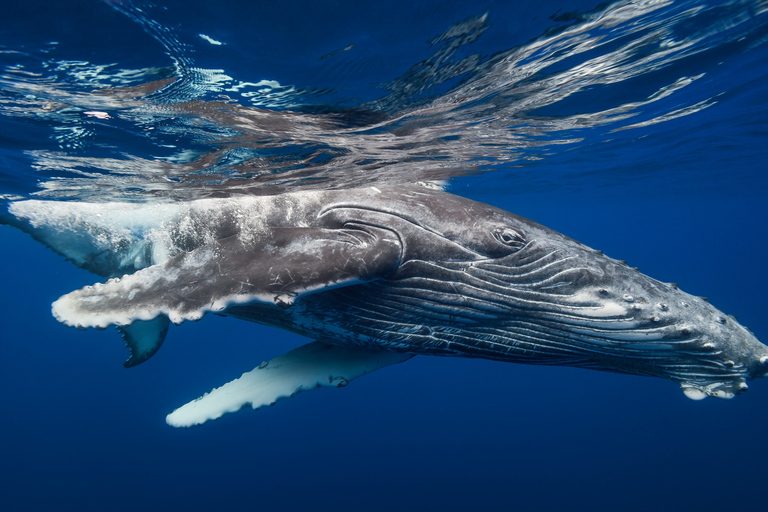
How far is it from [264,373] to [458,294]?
2.71 meters

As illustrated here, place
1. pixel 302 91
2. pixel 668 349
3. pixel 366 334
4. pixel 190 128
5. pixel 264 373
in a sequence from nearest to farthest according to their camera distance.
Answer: pixel 668 349 < pixel 366 334 < pixel 264 373 < pixel 302 91 < pixel 190 128

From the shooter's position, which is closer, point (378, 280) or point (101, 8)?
point (378, 280)

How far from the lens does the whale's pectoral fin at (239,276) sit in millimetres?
3164

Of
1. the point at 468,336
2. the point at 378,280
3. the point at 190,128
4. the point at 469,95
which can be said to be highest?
the point at 469,95

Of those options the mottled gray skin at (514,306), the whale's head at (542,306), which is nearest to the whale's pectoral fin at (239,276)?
the mottled gray skin at (514,306)

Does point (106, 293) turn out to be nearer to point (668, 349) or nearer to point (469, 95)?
point (668, 349)

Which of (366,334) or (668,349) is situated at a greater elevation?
(668,349)

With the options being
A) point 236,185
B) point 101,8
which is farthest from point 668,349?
point 236,185

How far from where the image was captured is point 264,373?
4742 millimetres

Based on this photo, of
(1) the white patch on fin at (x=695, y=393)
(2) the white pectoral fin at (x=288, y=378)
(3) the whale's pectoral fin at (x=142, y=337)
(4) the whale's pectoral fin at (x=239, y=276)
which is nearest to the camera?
(4) the whale's pectoral fin at (x=239, y=276)

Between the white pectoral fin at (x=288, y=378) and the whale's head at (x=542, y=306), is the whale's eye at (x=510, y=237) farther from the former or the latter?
the white pectoral fin at (x=288, y=378)

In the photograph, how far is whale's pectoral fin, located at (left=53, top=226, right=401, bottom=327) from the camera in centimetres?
316

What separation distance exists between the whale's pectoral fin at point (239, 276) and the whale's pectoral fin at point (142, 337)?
2298 millimetres

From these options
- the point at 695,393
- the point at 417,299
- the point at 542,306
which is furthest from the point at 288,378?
the point at 695,393
